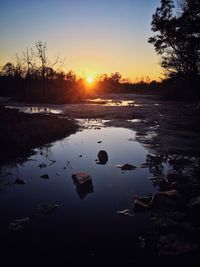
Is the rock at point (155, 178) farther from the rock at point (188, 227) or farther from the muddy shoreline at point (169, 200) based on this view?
the rock at point (188, 227)

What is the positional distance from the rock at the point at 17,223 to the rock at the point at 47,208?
40cm

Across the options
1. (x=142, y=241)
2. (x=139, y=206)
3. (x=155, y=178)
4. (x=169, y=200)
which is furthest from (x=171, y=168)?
(x=142, y=241)

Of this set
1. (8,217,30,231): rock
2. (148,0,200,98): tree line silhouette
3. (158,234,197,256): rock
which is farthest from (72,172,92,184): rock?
(148,0,200,98): tree line silhouette

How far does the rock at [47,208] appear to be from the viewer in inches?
237

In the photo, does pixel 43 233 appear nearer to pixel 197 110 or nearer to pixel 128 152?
pixel 128 152

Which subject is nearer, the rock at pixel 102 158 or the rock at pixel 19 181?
the rock at pixel 19 181

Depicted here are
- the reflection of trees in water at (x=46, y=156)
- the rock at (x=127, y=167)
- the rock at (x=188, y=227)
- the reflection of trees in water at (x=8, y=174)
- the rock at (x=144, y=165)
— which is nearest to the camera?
the rock at (x=188, y=227)

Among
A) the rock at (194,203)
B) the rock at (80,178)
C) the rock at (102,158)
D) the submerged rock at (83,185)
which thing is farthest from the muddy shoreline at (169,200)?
the rock at (80,178)

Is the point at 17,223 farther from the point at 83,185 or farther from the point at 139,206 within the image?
the point at 139,206

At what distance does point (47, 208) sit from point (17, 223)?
751 millimetres

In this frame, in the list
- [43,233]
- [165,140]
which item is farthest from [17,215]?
[165,140]

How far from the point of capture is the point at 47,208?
612 cm

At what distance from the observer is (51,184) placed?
7617 millimetres

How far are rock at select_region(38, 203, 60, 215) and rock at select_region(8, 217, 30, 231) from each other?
0.40 metres
